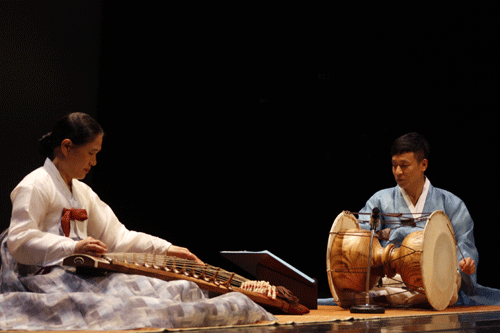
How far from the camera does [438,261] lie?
10.8 feet

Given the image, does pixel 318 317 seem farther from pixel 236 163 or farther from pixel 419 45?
pixel 419 45

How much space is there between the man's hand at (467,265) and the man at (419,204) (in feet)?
Result: 0.36

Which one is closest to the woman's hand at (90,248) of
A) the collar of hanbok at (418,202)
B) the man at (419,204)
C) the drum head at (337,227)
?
the drum head at (337,227)

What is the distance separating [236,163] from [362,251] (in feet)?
4.81

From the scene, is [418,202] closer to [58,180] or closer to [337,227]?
[337,227]

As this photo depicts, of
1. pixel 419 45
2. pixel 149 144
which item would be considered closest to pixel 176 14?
pixel 149 144

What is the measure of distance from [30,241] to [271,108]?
102 inches

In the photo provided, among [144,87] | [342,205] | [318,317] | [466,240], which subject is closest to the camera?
[318,317]

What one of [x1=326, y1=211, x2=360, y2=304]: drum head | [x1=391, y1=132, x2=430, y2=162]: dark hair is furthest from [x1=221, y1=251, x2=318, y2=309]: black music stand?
[x1=391, y1=132, x2=430, y2=162]: dark hair

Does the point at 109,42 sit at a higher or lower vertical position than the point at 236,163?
Answer: higher

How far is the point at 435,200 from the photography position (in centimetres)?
388

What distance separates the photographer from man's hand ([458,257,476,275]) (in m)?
3.56

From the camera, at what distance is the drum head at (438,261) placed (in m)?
3.17

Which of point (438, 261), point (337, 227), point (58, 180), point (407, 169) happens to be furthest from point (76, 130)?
point (407, 169)
